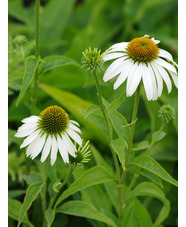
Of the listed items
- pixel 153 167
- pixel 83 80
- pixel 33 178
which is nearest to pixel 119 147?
pixel 153 167

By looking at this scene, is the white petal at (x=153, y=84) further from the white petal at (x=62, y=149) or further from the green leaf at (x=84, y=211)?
the green leaf at (x=84, y=211)

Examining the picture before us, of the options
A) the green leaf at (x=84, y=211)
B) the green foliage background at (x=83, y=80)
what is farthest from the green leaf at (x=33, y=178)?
the green leaf at (x=84, y=211)

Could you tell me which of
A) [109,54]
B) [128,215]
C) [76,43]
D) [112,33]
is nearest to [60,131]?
[109,54]

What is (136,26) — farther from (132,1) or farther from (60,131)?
(60,131)

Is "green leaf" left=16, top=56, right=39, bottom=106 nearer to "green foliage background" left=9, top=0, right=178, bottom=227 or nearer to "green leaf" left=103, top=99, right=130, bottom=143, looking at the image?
"green foliage background" left=9, top=0, right=178, bottom=227

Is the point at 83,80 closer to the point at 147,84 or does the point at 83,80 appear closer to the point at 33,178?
the point at 33,178
